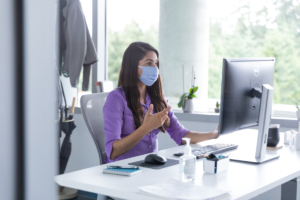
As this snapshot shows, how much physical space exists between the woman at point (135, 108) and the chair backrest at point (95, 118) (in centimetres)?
10

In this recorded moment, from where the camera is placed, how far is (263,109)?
1398 mm

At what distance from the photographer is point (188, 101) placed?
2734 mm

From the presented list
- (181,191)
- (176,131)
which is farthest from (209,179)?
(176,131)

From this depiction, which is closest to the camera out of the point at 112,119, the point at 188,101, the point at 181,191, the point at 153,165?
the point at 181,191

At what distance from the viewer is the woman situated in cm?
156

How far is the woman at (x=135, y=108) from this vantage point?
1.56 meters

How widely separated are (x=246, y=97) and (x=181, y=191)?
659 mm

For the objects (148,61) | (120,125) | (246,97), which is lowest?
(120,125)

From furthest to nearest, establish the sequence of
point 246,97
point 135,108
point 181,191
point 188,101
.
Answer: point 188,101, point 135,108, point 246,97, point 181,191

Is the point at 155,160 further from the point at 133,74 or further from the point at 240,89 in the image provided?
the point at 133,74

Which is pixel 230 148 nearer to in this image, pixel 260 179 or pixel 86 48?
pixel 260 179

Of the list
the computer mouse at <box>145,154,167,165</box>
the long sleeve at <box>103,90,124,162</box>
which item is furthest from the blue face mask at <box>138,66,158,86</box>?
the computer mouse at <box>145,154,167,165</box>

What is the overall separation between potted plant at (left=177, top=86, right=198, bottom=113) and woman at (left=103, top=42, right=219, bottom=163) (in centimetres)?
84

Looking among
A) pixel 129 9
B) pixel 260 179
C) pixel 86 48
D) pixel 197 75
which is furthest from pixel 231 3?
pixel 260 179
